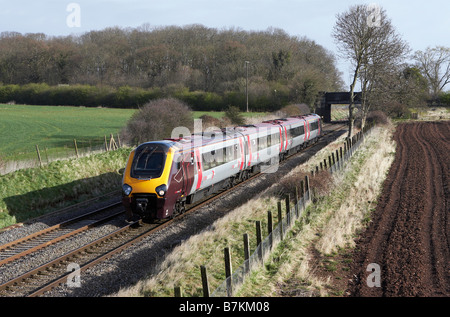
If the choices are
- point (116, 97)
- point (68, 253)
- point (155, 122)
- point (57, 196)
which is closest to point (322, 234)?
point (68, 253)

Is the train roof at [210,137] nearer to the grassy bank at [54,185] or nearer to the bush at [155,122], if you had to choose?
the grassy bank at [54,185]

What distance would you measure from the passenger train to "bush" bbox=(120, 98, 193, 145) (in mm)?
10633

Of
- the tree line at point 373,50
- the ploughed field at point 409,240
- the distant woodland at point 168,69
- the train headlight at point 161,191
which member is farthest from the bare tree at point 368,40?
the distant woodland at point 168,69

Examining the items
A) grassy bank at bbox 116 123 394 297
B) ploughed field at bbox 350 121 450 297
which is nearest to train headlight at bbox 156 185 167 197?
grassy bank at bbox 116 123 394 297

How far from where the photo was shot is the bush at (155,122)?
30.0m

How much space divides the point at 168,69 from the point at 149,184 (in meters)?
80.7

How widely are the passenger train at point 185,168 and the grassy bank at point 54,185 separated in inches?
206

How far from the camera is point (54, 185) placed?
60.2 ft

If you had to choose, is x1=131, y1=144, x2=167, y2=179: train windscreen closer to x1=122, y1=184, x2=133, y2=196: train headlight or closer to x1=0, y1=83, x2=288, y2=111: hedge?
x1=122, y1=184, x2=133, y2=196: train headlight
